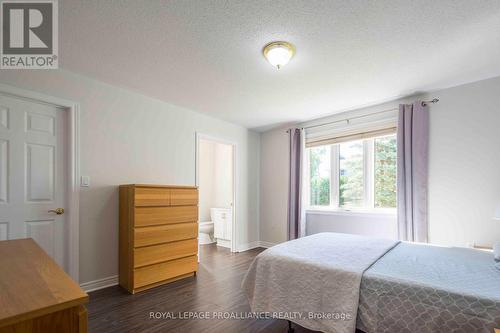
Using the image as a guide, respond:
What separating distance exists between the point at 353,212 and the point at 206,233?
293 cm

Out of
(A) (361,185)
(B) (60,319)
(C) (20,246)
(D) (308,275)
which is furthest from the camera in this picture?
(A) (361,185)

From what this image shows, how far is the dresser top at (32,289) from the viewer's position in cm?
67

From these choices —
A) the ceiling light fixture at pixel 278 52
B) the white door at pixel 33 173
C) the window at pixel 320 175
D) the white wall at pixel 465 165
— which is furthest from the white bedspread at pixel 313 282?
the white door at pixel 33 173

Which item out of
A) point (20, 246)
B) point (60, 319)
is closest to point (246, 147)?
point (20, 246)

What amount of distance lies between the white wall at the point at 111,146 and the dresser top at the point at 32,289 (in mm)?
1739

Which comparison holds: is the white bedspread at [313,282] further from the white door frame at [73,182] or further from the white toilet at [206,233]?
the white toilet at [206,233]

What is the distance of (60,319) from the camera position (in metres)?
0.72

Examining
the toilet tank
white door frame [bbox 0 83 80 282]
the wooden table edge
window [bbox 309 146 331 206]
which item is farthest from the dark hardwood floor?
window [bbox 309 146 331 206]

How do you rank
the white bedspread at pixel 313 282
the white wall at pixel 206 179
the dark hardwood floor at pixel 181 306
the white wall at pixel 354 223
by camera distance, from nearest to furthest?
the white bedspread at pixel 313 282 < the dark hardwood floor at pixel 181 306 < the white wall at pixel 354 223 < the white wall at pixel 206 179

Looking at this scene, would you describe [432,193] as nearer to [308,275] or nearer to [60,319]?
[308,275]

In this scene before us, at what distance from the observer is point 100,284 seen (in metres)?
2.80

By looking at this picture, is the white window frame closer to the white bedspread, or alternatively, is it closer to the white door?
the white bedspread

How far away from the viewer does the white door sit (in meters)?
2.32

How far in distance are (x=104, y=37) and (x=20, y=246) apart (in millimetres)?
1623
